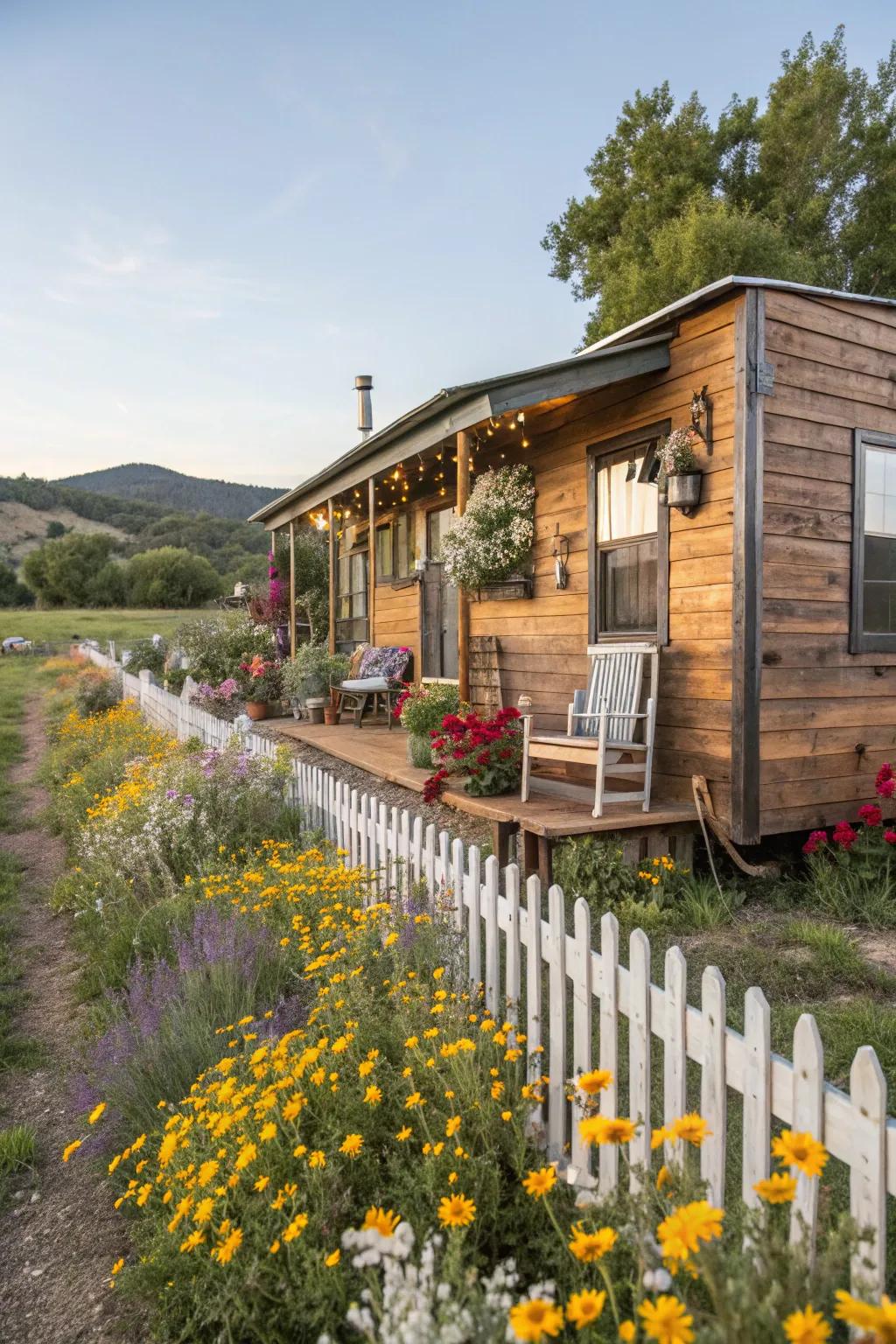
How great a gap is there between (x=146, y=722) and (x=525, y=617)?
676cm

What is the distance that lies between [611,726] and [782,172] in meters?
18.7

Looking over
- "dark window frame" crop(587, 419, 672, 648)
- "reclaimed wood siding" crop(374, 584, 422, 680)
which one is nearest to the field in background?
"reclaimed wood siding" crop(374, 584, 422, 680)

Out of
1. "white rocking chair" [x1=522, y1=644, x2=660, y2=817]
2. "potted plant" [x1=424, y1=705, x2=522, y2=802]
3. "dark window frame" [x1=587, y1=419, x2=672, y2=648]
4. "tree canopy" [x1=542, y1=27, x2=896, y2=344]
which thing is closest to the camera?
"white rocking chair" [x1=522, y1=644, x2=660, y2=817]

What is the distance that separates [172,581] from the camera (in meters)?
47.6

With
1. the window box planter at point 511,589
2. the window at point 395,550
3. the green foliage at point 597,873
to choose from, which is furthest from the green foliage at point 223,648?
the green foliage at point 597,873

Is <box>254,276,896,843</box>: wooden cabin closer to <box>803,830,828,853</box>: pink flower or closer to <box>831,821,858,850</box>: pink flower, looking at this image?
<box>803,830,828,853</box>: pink flower

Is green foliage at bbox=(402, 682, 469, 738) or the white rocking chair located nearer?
the white rocking chair

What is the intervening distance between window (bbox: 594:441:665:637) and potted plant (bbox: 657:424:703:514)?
0.30 metres

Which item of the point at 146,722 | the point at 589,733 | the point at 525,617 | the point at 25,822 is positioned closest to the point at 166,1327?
the point at 589,733

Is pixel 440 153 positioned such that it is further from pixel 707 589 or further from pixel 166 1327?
pixel 166 1327

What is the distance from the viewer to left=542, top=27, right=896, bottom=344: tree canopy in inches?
691

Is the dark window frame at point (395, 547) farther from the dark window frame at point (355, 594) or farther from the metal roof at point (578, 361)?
the metal roof at point (578, 361)

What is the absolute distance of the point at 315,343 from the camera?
15.6m

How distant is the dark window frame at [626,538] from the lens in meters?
5.53
